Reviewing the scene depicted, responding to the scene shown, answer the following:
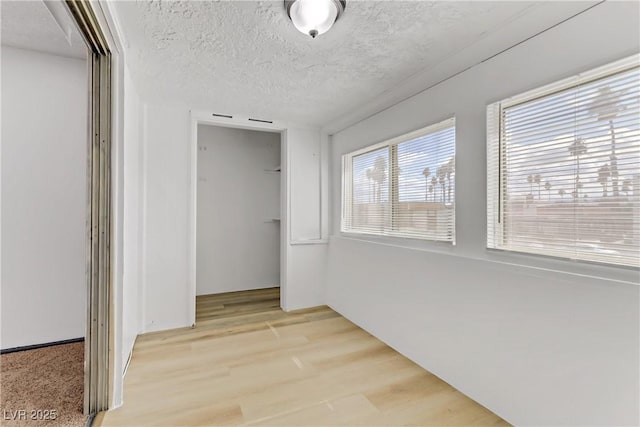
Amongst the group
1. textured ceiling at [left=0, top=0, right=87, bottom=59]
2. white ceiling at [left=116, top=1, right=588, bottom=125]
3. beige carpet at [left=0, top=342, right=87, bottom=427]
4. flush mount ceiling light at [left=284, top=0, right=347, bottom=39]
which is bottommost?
beige carpet at [left=0, top=342, right=87, bottom=427]

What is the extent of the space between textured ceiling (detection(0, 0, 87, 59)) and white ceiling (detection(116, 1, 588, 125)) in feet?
1.85

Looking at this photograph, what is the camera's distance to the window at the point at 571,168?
4.48 ft

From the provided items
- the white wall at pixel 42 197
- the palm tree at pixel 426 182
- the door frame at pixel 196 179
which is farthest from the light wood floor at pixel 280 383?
the palm tree at pixel 426 182

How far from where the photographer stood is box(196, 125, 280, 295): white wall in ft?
14.8

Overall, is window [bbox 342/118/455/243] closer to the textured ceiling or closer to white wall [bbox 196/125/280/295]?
white wall [bbox 196/125/280/295]

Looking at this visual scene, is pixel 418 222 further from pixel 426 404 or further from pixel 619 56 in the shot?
pixel 619 56

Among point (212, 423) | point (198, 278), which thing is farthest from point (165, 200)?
point (212, 423)

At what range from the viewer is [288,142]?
147 inches

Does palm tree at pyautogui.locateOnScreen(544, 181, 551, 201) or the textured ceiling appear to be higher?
the textured ceiling

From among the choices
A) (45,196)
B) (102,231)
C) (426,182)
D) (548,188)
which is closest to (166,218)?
(45,196)

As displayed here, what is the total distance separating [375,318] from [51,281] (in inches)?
118

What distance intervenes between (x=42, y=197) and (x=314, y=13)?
2.74 m

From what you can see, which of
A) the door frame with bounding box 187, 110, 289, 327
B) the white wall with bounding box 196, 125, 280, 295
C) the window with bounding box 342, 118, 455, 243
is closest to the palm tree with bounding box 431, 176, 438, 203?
the window with bounding box 342, 118, 455, 243

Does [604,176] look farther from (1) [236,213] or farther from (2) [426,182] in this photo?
(1) [236,213]
